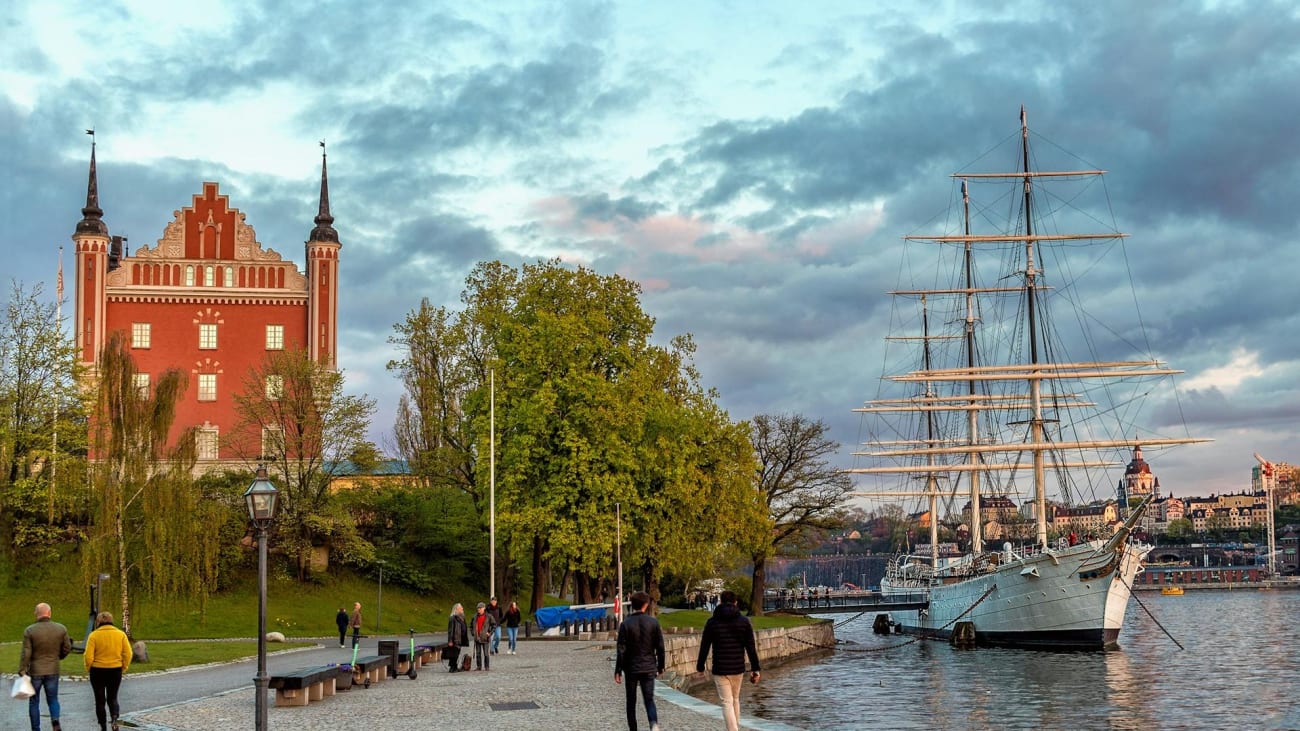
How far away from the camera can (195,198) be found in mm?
71062

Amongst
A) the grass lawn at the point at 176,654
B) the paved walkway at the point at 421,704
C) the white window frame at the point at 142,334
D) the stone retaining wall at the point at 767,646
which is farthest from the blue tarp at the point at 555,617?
the white window frame at the point at 142,334

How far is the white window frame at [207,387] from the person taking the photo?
230 feet

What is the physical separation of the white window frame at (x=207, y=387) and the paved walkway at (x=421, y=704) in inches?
1598

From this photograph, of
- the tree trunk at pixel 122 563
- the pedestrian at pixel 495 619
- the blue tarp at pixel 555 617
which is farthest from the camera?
the blue tarp at pixel 555 617

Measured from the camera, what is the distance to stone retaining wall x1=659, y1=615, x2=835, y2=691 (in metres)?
36.7

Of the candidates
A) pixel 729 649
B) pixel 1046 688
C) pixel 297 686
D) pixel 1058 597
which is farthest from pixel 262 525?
pixel 1058 597

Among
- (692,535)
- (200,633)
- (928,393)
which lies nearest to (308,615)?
(200,633)

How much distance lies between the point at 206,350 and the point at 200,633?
2424cm

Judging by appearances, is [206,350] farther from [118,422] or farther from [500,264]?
[118,422]

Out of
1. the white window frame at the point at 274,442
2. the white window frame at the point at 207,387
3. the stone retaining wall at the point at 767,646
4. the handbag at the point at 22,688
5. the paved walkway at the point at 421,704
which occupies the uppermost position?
the white window frame at the point at 207,387

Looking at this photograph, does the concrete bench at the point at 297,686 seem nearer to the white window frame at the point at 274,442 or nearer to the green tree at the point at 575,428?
the green tree at the point at 575,428

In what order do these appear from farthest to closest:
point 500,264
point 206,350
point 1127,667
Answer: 1. point 206,350
2. point 500,264
3. point 1127,667

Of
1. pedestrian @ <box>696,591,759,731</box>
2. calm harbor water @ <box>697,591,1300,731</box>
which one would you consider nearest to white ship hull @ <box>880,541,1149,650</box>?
calm harbor water @ <box>697,591,1300,731</box>

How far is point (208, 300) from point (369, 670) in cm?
4760
